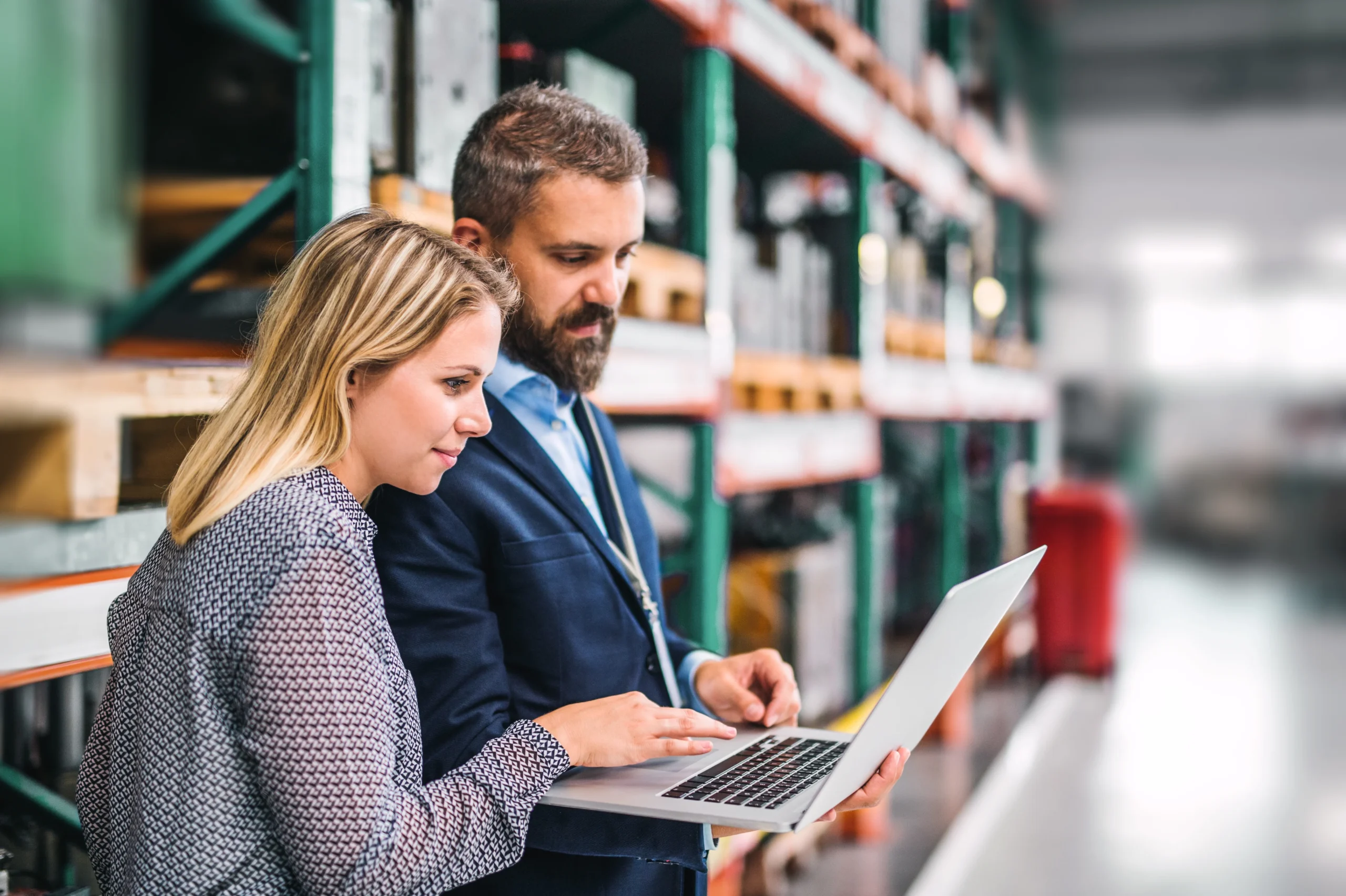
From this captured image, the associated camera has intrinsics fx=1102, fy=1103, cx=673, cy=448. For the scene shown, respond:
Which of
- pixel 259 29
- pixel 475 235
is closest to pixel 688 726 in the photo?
pixel 475 235

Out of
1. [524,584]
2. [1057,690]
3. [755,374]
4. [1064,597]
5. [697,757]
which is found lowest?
[1057,690]

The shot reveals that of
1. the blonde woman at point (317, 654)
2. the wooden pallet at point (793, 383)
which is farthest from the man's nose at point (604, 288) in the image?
the wooden pallet at point (793, 383)

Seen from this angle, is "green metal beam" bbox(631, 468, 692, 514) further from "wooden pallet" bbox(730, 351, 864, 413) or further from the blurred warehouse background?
"wooden pallet" bbox(730, 351, 864, 413)

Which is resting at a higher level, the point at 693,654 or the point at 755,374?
the point at 755,374

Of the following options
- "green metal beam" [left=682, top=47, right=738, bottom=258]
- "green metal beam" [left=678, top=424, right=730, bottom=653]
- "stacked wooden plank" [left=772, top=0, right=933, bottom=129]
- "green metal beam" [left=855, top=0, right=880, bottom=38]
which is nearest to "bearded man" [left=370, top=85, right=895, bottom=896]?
"green metal beam" [left=678, top=424, right=730, bottom=653]

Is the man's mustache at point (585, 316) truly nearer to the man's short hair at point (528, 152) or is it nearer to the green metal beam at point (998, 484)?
the man's short hair at point (528, 152)

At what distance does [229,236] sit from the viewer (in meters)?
2.05

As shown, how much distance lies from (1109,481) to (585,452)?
301 inches

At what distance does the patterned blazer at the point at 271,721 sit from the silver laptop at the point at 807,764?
0.27 meters

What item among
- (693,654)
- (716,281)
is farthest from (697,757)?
(716,281)

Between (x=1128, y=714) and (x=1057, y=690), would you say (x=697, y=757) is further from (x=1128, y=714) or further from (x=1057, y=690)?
(x=1057, y=690)

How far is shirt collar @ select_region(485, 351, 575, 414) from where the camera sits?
5.51ft

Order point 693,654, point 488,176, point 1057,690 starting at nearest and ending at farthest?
point 488,176 → point 693,654 → point 1057,690

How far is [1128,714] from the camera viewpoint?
6781 mm
